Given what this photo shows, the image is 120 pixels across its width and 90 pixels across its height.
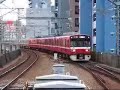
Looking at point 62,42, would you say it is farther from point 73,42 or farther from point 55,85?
point 55,85

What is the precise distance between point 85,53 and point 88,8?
3840cm

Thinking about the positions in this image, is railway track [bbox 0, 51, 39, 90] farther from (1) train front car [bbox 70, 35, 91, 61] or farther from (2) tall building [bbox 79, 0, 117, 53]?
(2) tall building [bbox 79, 0, 117, 53]

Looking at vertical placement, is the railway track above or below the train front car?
below

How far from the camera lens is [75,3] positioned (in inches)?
4281

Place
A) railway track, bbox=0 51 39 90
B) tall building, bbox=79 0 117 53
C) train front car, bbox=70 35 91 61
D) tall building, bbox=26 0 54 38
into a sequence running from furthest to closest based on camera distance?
tall building, bbox=26 0 54 38 → tall building, bbox=79 0 117 53 → train front car, bbox=70 35 91 61 → railway track, bbox=0 51 39 90

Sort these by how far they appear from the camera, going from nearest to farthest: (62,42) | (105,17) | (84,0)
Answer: (62,42)
(105,17)
(84,0)

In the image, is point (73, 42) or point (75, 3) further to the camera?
point (75, 3)

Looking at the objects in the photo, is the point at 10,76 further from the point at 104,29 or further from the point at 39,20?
the point at 39,20

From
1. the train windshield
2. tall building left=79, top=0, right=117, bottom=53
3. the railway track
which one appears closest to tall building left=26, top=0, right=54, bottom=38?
tall building left=79, top=0, right=117, bottom=53

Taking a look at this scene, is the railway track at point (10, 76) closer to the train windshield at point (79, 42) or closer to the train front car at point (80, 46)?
the train front car at point (80, 46)

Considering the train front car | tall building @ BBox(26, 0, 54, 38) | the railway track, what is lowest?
the railway track

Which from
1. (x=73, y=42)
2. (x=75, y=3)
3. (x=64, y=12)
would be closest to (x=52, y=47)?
(x=73, y=42)

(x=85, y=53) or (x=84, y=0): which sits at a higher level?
(x=84, y=0)

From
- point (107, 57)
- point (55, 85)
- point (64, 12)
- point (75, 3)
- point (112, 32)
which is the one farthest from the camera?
point (64, 12)
